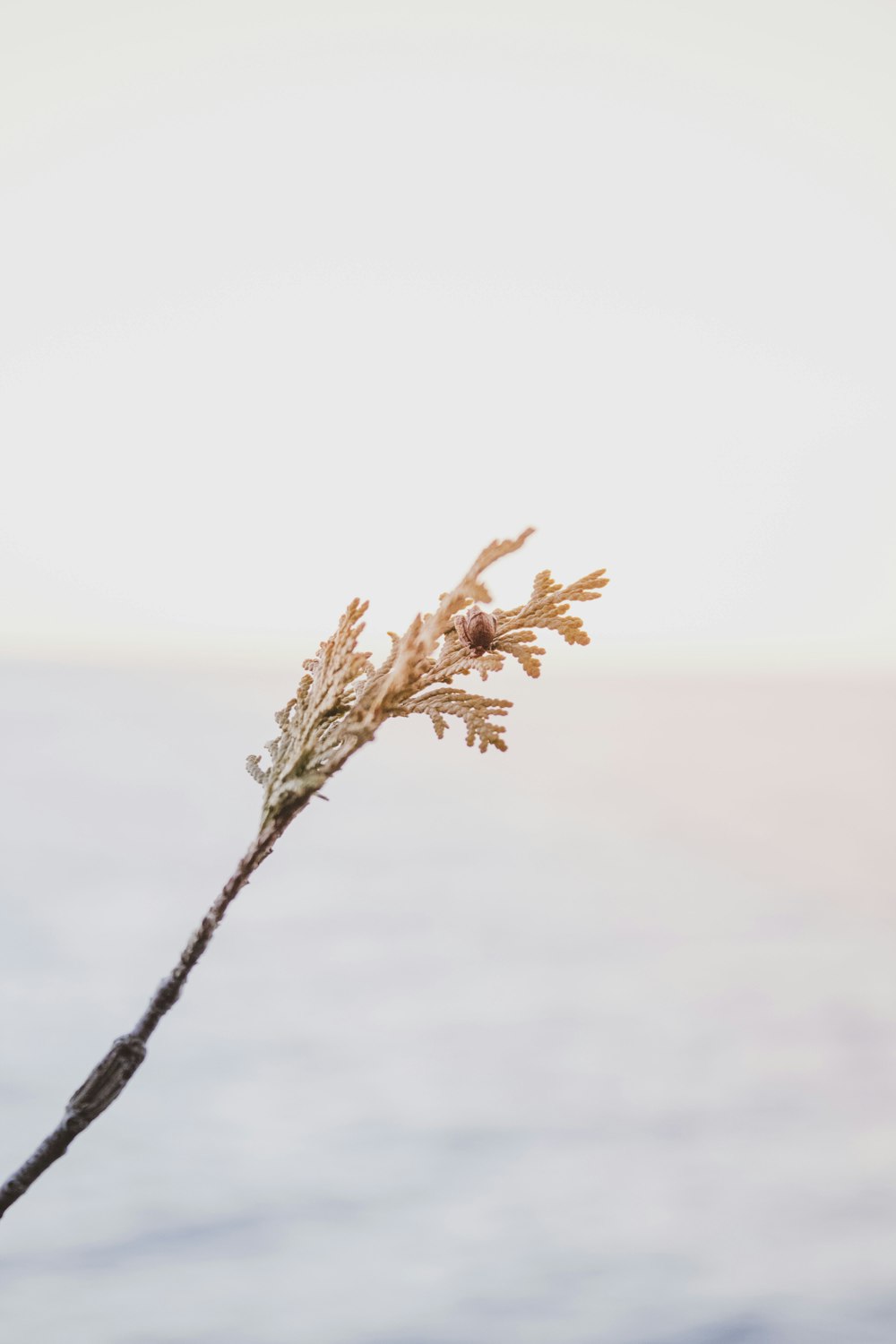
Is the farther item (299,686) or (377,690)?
(299,686)

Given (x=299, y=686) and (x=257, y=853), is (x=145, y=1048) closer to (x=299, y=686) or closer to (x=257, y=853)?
(x=257, y=853)

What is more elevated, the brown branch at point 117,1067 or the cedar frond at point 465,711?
the cedar frond at point 465,711

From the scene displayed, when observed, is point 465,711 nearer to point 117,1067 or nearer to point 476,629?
point 476,629

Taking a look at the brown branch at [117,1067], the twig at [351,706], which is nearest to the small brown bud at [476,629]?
the twig at [351,706]

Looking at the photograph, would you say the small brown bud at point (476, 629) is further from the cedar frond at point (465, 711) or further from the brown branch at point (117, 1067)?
the brown branch at point (117, 1067)

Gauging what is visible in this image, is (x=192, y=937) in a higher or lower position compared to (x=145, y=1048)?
A: higher

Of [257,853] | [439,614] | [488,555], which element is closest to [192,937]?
[257,853]

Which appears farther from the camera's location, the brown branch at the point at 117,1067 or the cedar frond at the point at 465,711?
the cedar frond at the point at 465,711
